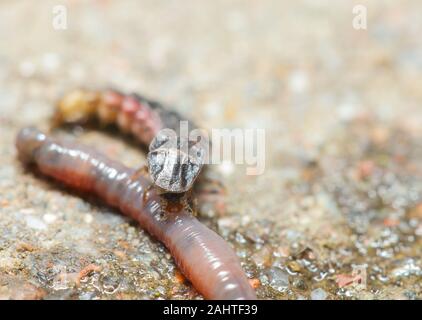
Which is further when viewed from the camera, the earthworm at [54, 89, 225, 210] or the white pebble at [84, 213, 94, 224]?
the white pebble at [84, 213, 94, 224]

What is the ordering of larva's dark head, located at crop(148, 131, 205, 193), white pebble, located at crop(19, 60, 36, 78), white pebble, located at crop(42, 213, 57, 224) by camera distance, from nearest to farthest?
larva's dark head, located at crop(148, 131, 205, 193)
white pebble, located at crop(42, 213, 57, 224)
white pebble, located at crop(19, 60, 36, 78)

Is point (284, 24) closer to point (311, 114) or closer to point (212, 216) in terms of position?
point (311, 114)

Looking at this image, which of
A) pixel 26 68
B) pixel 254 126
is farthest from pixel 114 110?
pixel 254 126

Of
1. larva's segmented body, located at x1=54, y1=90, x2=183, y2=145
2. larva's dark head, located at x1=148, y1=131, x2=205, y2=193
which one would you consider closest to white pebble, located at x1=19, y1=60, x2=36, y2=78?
larva's segmented body, located at x1=54, y1=90, x2=183, y2=145

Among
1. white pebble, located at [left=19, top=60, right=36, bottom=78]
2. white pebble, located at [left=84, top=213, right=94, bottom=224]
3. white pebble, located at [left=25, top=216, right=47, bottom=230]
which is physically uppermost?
white pebble, located at [left=19, top=60, right=36, bottom=78]

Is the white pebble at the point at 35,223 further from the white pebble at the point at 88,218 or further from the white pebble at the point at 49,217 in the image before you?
the white pebble at the point at 88,218

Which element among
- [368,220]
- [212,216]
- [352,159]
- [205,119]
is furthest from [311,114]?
[212,216]

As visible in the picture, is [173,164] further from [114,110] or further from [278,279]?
[114,110]

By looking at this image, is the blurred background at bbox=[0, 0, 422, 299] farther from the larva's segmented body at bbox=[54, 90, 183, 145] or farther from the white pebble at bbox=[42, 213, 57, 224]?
the larva's segmented body at bbox=[54, 90, 183, 145]
